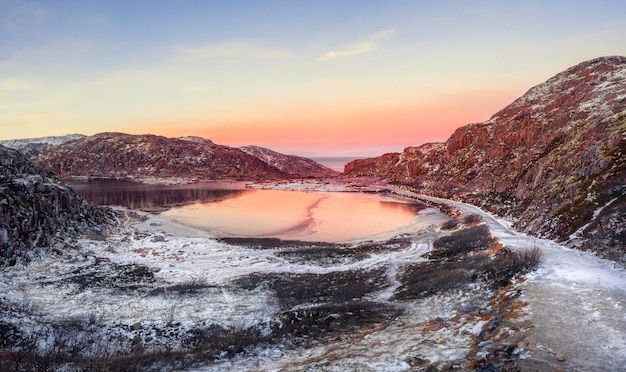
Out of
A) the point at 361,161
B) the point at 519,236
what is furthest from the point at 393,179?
the point at 519,236

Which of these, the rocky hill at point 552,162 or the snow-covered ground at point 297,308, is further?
the rocky hill at point 552,162

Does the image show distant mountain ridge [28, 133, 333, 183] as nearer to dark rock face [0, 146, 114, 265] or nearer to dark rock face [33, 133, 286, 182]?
dark rock face [33, 133, 286, 182]

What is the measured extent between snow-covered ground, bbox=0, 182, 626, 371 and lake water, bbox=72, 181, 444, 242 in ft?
39.3

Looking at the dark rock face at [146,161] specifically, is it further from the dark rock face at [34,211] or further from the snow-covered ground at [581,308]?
the snow-covered ground at [581,308]

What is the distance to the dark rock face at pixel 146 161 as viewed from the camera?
154375 mm

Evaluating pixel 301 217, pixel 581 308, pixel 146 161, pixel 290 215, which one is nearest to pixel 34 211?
pixel 301 217

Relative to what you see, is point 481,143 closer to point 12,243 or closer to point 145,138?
point 12,243

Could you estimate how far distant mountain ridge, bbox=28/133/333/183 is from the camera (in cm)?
15388

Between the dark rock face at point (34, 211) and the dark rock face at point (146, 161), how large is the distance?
104403mm

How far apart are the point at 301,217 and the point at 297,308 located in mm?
36378

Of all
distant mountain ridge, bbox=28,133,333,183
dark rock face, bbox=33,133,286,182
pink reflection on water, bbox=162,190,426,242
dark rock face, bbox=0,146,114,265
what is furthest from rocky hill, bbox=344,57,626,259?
dark rock face, bbox=33,133,286,182

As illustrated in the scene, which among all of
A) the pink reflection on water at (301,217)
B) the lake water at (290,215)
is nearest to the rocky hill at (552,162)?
the lake water at (290,215)

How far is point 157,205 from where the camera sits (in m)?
67.0

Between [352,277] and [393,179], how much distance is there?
293 feet
